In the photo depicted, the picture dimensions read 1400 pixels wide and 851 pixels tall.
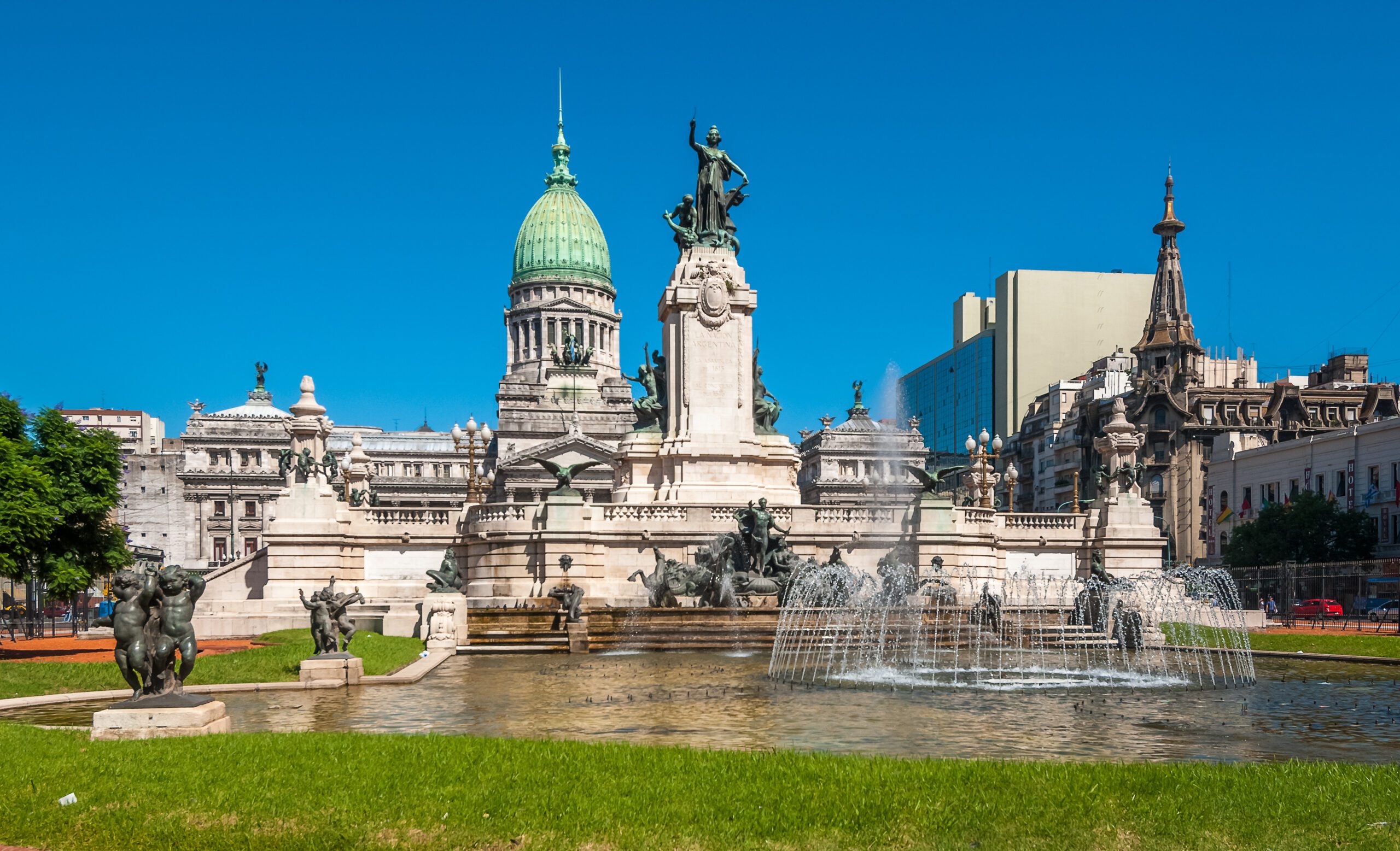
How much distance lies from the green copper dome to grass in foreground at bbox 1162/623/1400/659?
115745mm

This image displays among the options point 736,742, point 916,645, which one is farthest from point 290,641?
point 736,742

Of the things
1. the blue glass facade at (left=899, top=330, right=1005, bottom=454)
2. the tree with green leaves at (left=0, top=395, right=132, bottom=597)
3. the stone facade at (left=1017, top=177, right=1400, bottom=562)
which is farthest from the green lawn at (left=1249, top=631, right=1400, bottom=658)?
the blue glass facade at (left=899, top=330, right=1005, bottom=454)

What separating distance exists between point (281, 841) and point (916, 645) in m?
23.3

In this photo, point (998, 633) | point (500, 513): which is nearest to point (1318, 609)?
point (998, 633)

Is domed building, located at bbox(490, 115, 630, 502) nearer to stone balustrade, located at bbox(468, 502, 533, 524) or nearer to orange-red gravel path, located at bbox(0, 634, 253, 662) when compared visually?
stone balustrade, located at bbox(468, 502, 533, 524)

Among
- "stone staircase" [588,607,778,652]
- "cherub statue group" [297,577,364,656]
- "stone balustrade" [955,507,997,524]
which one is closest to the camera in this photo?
"cherub statue group" [297,577,364,656]

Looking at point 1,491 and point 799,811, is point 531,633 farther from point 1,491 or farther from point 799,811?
point 799,811

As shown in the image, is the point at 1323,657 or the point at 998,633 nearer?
the point at 1323,657

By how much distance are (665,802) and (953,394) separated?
15273 centimetres

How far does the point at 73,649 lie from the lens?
34.0 metres

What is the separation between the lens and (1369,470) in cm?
7925

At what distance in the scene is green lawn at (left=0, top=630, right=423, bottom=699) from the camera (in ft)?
73.9

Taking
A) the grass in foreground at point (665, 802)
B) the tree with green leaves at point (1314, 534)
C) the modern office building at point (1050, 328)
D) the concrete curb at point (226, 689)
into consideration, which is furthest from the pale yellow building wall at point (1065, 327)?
the grass in foreground at point (665, 802)

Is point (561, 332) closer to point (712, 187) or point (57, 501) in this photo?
point (712, 187)
